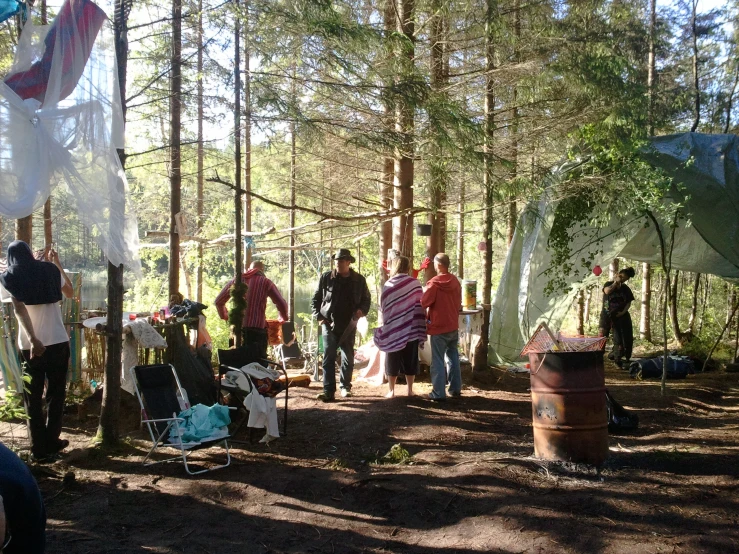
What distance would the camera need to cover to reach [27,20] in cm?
406

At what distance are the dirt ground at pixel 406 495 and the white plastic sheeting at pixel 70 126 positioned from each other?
1709 mm

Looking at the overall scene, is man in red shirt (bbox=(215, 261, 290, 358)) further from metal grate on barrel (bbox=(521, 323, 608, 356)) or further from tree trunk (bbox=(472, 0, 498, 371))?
metal grate on barrel (bbox=(521, 323, 608, 356))

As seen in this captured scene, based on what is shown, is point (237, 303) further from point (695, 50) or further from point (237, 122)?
point (695, 50)

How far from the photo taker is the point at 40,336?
5277 mm

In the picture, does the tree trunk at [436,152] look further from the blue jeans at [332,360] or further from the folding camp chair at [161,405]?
the folding camp chair at [161,405]

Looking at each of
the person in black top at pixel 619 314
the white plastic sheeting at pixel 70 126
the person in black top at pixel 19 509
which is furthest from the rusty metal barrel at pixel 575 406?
the person in black top at pixel 619 314

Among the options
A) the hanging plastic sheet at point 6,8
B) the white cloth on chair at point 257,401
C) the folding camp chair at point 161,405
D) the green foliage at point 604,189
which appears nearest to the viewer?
the hanging plastic sheet at point 6,8

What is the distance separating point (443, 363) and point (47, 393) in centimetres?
426

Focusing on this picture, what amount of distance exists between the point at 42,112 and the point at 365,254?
21.6 metres

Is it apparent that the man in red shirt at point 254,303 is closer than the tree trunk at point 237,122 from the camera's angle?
No

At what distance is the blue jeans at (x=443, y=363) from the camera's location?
25.8ft

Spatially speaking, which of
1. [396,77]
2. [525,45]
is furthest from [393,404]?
[525,45]

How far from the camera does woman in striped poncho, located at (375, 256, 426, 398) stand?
313 inches

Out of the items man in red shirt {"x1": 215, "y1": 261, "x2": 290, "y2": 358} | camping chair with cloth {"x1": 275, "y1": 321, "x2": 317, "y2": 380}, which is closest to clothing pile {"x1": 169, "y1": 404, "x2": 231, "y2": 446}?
man in red shirt {"x1": 215, "y1": 261, "x2": 290, "y2": 358}
